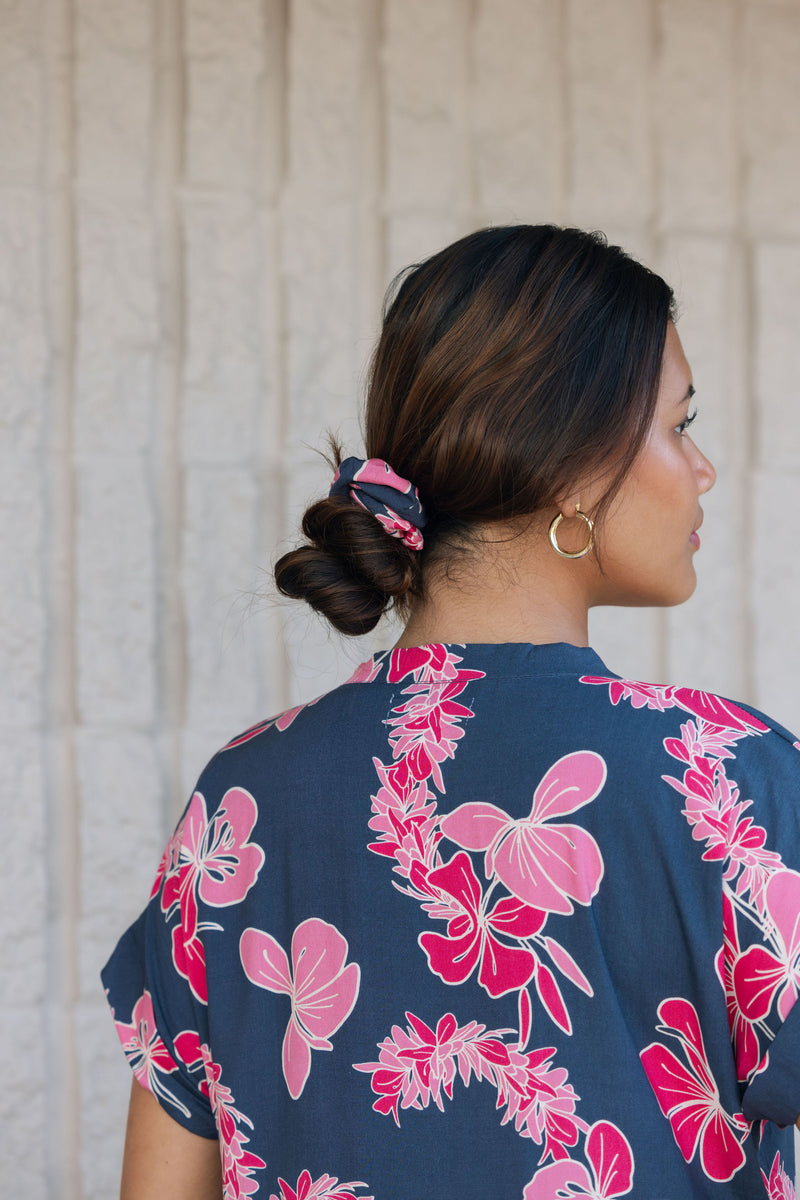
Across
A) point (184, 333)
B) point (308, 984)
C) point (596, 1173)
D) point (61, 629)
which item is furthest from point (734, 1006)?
point (184, 333)

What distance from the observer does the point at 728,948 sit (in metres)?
0.69

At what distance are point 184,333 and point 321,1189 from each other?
126 cm

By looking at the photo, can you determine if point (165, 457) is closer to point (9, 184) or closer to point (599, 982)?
point (9, 184)

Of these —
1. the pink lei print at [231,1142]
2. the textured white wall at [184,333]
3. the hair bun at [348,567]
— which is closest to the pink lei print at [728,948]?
the hair bun at [348,567]

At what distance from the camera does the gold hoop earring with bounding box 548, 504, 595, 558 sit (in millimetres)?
846

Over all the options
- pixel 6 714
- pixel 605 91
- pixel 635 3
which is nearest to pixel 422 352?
pixel 6 714

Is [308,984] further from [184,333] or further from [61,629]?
[184,333]

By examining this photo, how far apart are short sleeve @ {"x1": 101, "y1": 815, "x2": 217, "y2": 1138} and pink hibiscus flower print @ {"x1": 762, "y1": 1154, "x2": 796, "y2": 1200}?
44 centimetres

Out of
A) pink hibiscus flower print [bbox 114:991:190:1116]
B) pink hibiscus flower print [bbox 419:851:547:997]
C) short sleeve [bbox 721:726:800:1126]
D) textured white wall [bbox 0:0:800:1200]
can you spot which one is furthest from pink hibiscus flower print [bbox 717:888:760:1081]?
textured white wall [bbox 0:0:800:1200]

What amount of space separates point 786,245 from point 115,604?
1329 millimetres

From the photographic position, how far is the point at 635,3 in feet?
6.21

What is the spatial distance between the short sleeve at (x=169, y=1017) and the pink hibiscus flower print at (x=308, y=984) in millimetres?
83

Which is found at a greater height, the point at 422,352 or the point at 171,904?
the point at 422,352

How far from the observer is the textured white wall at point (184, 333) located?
1.63m
